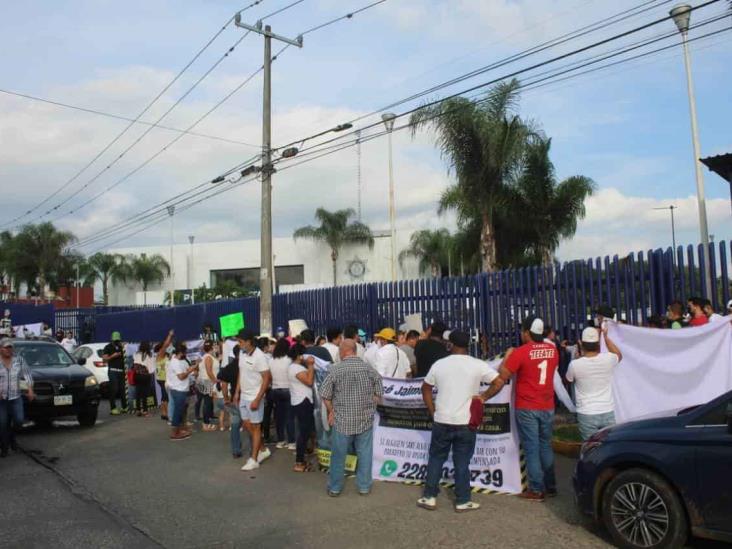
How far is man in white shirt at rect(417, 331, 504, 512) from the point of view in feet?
22.6

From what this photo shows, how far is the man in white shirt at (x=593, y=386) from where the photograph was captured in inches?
287

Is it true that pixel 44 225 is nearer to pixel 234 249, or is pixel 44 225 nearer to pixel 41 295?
pixel 41 295

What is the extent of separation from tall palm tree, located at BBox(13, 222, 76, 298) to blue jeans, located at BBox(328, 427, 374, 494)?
59.8 meters

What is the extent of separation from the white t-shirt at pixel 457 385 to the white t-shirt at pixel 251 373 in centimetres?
321

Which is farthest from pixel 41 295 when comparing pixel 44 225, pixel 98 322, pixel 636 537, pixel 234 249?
pixel 636 537

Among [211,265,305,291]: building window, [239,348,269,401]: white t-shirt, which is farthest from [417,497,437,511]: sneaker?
[211,265,305,291]: building window

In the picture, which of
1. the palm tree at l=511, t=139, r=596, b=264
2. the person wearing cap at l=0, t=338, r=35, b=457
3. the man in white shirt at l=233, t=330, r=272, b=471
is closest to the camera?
the man in white shirt at l=233, t=330, r=272, b=471

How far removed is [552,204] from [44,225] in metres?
48.9

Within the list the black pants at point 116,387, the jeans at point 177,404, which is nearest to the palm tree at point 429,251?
the black pants at point 116,387

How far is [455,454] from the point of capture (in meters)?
6.96

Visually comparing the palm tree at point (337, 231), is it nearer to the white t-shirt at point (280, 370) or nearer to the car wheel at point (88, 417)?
the car wheel at point (88, 417)

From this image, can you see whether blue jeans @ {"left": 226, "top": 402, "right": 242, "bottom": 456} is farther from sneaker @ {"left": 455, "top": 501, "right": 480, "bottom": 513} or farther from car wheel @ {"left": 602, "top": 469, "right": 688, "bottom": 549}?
car wheel @ {"left": 602, "top": 469, "right": 688, "bottom": 549}

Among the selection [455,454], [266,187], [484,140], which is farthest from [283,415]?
[484,140]

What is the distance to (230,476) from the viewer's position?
8.86 metres
